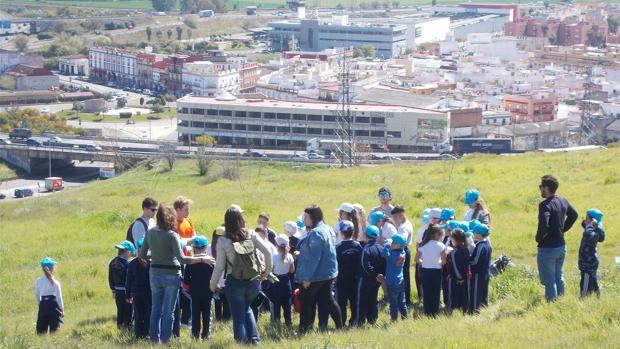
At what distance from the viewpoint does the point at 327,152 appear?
165 ft

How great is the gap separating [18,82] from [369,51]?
3062 centimetres

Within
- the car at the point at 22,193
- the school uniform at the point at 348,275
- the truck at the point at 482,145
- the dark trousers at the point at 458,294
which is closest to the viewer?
the school uniform at the point at 348,275

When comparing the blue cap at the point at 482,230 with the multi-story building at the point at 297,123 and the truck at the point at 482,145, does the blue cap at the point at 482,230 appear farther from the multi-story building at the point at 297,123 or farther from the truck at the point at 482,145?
the multi-story building at the point at 297,123

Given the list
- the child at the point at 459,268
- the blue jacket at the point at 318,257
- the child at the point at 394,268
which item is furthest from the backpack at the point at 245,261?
the child at the point at 459,268

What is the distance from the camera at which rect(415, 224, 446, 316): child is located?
8.66m

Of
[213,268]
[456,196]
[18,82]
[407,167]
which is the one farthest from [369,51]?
[213,268]

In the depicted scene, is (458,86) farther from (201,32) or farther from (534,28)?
(201,32)

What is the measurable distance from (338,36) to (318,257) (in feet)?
300

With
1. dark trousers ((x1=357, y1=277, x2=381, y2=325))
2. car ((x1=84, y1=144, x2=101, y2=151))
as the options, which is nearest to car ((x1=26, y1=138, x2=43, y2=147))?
car ((x1=84, y1=144, x2=101, y2=151))

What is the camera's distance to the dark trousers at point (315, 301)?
8.06 meters

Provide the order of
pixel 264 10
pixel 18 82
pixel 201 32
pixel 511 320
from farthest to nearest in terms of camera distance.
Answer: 1. pixel 264 10
2. pixel 201 32
3. pixel 18 82
4. pixel 511 320

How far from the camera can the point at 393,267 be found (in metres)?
8.65

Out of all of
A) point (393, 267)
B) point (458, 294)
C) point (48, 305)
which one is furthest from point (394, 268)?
point (48, 305)

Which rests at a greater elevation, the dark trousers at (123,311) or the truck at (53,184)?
the dark trousers at (123,311)
